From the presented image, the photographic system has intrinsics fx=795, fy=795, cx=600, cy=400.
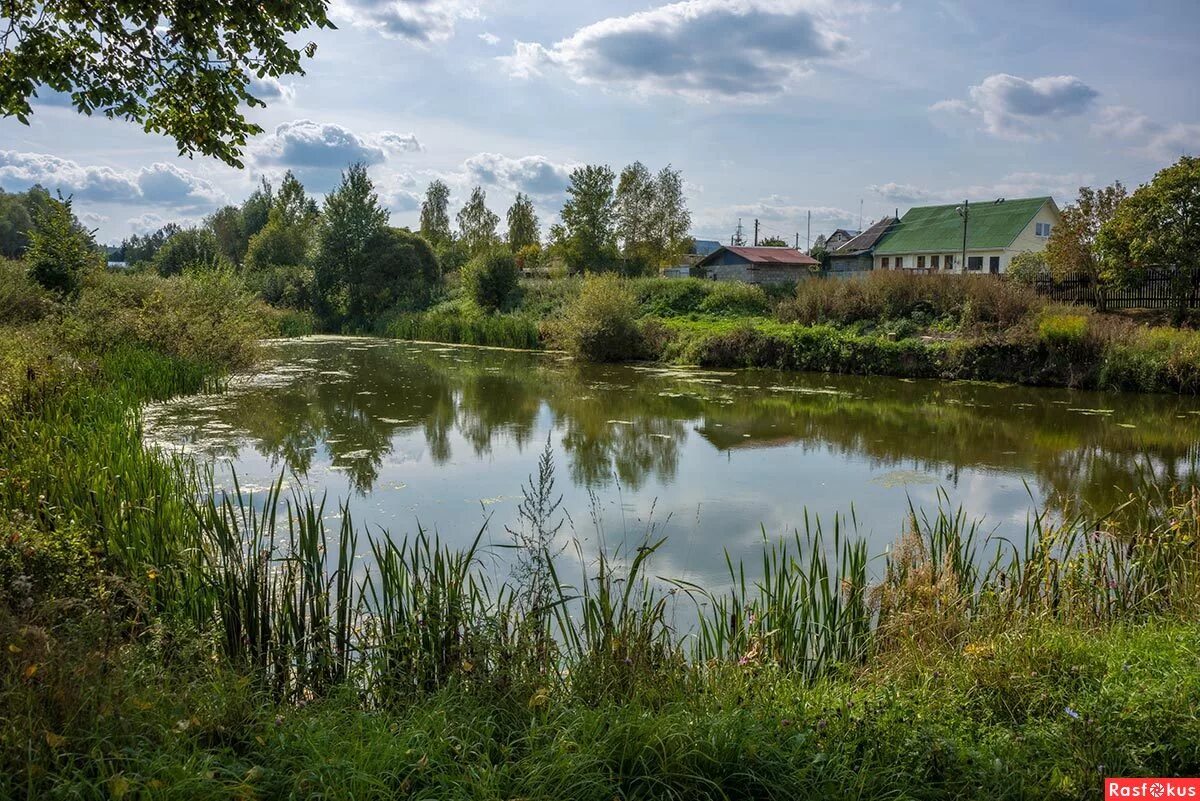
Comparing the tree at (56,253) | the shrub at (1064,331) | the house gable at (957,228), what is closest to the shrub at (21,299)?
the tree at (56,253)

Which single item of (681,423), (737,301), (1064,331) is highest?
(737,301)

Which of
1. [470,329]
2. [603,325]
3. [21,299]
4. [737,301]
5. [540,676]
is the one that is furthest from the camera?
[470,329]

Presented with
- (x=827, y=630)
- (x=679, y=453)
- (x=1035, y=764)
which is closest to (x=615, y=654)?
(x=827, y=630)

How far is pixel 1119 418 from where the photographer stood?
13.4 m

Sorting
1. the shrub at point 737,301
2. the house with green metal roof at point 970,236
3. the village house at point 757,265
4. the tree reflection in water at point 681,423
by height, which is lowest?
the tree reflection in water at point 681,423

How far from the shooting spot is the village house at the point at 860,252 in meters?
48.7

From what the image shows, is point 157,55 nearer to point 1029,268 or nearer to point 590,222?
point 1029,268

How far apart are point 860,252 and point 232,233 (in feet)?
151

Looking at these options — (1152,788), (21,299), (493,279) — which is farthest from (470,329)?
(1152,788)

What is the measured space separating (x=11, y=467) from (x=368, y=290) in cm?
3388

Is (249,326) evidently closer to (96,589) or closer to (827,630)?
(96,589)

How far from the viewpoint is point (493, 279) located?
107 feet

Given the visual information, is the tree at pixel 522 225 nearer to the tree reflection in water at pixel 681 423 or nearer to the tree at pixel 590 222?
the tree at pixel 590 222

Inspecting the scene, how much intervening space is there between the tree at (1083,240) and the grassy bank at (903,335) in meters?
3.88
